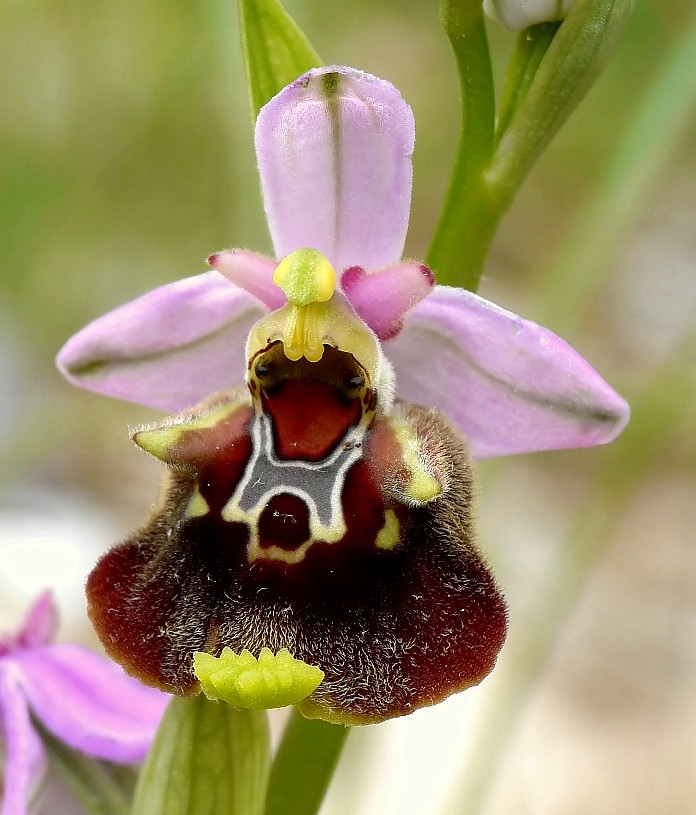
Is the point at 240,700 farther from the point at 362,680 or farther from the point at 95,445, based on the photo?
the point at 95,445

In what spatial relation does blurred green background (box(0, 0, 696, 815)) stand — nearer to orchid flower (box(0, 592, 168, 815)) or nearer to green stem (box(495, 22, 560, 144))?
orchid flower (box(0, 592, 168, 815))

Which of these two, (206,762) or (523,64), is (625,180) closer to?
(523,64)

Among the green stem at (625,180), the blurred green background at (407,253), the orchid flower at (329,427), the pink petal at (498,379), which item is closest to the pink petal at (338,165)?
the orchid flower at (329,427)

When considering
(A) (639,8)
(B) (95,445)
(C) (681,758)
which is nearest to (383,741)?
(C) (681,758)

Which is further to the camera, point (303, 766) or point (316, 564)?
point (303, 766)

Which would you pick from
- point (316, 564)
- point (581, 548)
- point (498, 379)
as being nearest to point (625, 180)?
point (581, 548)
